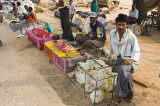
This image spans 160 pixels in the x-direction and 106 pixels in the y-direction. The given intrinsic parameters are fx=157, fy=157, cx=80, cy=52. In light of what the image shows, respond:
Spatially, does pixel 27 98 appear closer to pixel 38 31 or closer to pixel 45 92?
pixel 45 92

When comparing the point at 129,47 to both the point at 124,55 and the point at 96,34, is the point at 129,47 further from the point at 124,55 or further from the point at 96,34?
the point at 96,34

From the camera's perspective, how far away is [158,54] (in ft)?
18.8

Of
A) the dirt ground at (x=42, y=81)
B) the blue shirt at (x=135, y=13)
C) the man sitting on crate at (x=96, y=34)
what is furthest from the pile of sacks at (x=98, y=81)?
the blue shirt at (x=135, y=13)

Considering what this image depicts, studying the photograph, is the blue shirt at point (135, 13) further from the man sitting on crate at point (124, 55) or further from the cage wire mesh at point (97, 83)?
the man sitting on crate at point (124, 55)

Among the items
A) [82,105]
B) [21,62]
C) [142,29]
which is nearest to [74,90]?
[82,105]

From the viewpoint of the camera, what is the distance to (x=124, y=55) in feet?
10.5

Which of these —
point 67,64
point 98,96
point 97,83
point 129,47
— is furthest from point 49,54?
point 129,47

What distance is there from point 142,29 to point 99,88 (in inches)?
230

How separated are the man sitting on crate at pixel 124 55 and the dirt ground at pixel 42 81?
0.43 meters

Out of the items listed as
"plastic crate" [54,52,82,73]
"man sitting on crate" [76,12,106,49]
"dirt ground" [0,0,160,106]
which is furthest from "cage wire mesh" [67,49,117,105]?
"man sitting on crate" [76,12,106,49]

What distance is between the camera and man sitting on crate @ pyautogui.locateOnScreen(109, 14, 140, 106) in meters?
2.96

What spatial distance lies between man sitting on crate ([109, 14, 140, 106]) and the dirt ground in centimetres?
43

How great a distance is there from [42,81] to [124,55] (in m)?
2.18

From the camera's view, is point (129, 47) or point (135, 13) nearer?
point (129, 47)
